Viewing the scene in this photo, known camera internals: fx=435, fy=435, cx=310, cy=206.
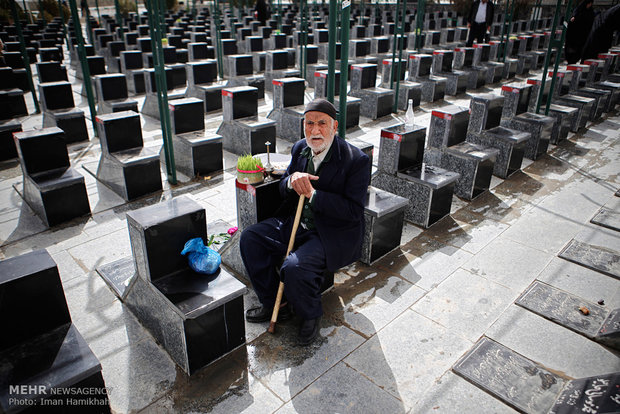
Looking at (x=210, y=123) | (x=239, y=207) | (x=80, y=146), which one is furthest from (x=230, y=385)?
(x=210, y=123)

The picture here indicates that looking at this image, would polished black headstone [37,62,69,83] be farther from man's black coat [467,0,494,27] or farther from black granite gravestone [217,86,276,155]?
man's black coat [467,0,494,27]

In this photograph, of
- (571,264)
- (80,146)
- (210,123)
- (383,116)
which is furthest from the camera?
(383,116)

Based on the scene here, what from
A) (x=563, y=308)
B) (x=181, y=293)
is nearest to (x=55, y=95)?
(x=181, y=293)

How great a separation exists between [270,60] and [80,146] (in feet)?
19.1

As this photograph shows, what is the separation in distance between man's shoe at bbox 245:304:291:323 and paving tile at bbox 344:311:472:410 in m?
0.69

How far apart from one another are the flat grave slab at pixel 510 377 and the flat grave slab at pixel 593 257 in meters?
1.81

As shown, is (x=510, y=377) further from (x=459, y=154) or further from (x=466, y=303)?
(x=459, y=154)

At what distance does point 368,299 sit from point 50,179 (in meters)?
4.12

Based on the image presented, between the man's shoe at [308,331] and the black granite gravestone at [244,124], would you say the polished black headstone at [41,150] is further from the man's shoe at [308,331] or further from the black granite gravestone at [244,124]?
the man's shoe at [308,331]

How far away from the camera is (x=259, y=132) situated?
7355mm

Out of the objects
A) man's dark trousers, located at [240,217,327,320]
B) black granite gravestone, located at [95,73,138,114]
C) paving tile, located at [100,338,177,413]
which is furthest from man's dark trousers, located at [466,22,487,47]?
paving tile, located at [100,338,177,413]

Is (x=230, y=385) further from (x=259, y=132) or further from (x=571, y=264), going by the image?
(x=259, y=132)

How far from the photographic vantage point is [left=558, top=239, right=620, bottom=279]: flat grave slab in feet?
14.7

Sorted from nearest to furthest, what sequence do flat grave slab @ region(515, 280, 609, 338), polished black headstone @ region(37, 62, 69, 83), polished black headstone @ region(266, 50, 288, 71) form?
flat grave slab @ region(515, 280, 609, 338) → polished black headstone @ region(37, 62, 69, 83) → polished black headstone @ region(266, 50, 288, 71)
